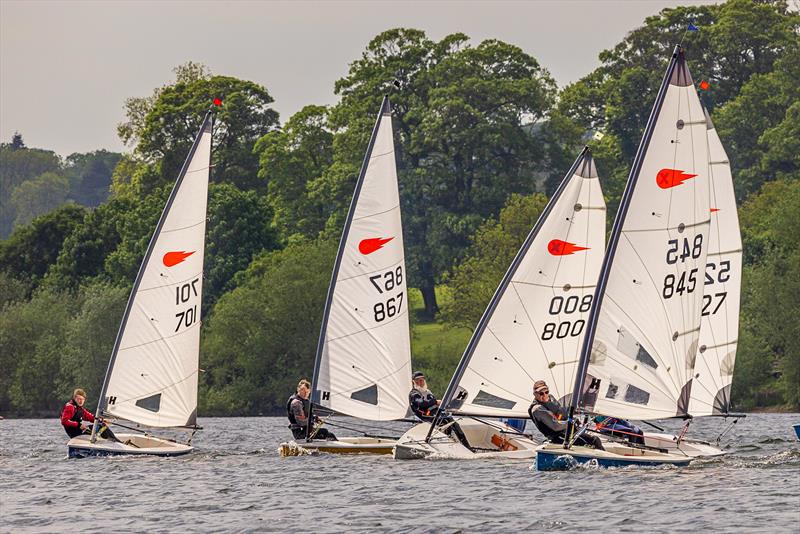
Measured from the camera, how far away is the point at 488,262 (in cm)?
8969

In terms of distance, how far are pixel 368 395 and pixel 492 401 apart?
4.93 m

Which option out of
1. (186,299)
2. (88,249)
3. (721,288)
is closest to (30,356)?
(88,249)

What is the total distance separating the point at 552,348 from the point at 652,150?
260 inches

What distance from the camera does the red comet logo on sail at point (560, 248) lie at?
37.0 metres

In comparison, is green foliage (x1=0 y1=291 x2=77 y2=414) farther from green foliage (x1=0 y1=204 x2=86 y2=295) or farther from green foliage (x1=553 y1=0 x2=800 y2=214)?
green foliage (x1=553 y1=0 x2=800 y2=214)

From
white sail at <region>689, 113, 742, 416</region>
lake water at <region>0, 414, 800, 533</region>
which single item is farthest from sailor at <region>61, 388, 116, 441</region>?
white sail at <region>689, 113, 742, 416</region>

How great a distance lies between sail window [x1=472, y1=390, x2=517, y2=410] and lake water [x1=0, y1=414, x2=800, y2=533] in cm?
128

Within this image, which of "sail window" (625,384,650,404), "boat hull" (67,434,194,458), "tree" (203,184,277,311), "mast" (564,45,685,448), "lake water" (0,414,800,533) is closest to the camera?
"lake water" (0,414,800,533)

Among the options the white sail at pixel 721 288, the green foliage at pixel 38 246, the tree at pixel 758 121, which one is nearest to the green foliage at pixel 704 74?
the tree at pixel 758 121

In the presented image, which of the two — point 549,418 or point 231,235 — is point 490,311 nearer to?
point 549,418

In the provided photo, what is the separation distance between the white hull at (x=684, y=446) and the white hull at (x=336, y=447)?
6.77m

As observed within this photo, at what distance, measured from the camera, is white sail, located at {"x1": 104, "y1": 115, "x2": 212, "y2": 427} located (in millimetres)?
39938

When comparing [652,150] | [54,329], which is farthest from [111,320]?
[652,150]

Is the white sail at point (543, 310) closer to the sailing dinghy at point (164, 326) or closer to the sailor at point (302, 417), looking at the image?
the sailor at point (302, 417)
